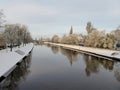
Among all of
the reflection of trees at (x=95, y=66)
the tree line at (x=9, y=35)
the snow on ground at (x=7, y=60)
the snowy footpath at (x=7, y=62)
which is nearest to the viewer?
the snowy footpath at (x=7, y=62)

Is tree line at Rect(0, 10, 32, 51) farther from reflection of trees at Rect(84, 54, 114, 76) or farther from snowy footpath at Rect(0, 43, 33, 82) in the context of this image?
reflection of trees at Rect(84, 54, 114, 76)

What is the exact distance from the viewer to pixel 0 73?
12227 mm

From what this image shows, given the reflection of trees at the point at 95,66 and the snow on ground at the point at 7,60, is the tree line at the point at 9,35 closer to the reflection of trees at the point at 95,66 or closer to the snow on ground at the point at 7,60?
the snow on ground at the point at 7,60

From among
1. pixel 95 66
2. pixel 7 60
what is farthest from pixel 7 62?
pixel 95 66

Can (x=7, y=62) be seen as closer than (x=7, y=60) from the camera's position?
Yes

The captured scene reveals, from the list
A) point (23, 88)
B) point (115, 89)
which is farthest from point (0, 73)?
point (115, 89)

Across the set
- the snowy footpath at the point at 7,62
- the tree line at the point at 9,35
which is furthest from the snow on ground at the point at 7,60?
the tree line at the point at 9,35

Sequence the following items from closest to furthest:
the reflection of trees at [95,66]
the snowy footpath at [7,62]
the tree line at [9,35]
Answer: the snowy footpath at [7,62]
the reflection of trees at [95,66]
the tree line at [9,35]

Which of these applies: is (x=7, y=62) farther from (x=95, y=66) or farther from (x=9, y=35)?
(x=9, y=35)

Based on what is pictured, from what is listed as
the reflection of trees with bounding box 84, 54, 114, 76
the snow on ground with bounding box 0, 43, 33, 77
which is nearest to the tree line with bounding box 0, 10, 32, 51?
the snow on ground with bounding box 0, 43, 33, 77

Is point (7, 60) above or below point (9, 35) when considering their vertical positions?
below

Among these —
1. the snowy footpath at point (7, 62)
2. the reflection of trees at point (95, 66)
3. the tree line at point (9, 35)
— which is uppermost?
the tree line at point (9, 35)

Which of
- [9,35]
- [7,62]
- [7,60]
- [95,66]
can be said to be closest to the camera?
[7,62]

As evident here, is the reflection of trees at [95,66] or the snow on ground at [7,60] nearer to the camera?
the snow on ground at [7,60]
